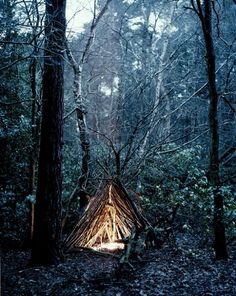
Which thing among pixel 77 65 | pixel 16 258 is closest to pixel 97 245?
pixel 16 258

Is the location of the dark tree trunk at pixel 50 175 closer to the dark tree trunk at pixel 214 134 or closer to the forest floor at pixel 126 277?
the forest floor at pixel 126 277

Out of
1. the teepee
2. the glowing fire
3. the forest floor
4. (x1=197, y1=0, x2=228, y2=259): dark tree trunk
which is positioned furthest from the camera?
the glowing fire

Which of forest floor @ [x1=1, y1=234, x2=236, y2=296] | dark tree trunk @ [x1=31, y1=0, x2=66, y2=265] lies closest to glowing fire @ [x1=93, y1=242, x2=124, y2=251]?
forest floor @ [x1=1, y1=234, x2=236, y2=296]

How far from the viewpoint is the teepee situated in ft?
22.0

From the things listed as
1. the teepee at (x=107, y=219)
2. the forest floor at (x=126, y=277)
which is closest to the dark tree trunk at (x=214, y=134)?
the forest floor at (x=126, y=277)

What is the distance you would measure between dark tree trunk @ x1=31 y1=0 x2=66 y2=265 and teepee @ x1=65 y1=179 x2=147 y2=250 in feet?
3.66

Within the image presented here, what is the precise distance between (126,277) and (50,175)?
2105 mm

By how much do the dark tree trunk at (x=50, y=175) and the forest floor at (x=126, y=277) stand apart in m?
0.32

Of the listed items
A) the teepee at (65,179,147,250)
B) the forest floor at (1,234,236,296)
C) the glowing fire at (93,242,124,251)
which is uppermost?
the teepee at (65,179,147,250)

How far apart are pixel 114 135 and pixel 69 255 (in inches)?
147

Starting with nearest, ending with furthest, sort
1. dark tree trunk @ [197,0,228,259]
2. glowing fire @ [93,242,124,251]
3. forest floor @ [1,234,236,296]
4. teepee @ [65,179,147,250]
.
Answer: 1. forest floor @ [1,234,236,296]
2. dark tree trunk @ [197,0,228,259]
3. teepee @ [65,179,147,250]
4. glowing fire @ [93,242,124,251]

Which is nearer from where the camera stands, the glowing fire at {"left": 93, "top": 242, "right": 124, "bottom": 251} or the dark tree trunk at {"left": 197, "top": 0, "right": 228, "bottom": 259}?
the dark tree trunk at {"left": 197, "top": 0, "right": 228, "bottom": 259}

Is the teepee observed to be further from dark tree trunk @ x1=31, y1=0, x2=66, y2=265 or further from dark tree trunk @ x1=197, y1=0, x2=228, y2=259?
dark tree trunk @ x1=197, y1=0, x2=228, y2=259

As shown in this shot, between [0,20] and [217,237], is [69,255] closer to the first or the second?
[217,237]
